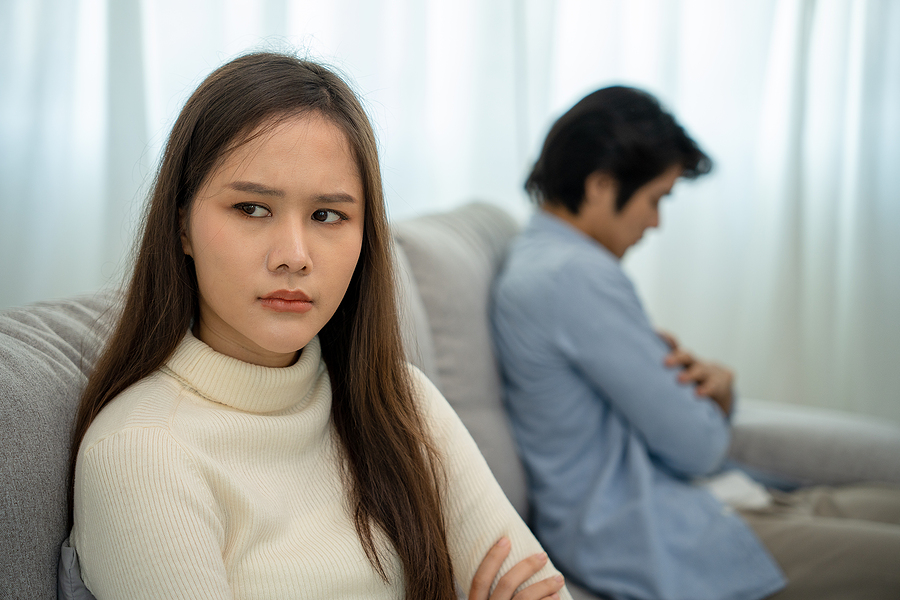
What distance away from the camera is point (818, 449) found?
154 cm

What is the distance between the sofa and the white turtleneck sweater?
4cm

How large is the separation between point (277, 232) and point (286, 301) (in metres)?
0.07

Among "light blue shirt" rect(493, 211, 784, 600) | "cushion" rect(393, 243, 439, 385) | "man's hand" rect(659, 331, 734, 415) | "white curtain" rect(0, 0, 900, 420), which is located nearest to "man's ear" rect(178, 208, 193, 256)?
"cushion" rect(393, 243, 439, 385)

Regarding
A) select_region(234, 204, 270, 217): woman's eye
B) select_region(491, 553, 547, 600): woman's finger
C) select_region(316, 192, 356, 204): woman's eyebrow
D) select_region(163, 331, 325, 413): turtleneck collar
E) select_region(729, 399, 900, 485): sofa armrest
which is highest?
select_region(316, 192, 356, 204): woman's eyebrow

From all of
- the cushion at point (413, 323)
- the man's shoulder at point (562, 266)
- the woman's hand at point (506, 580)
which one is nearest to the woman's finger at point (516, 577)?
the woman's hand at point (506, 580)

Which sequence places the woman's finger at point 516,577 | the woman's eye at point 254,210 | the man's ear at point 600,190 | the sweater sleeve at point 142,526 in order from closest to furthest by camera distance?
the sweater sleeve at point 142,526, the woman's eye at point 254,210, the woman's finger at point 516,577, the man's ear at point 600,190

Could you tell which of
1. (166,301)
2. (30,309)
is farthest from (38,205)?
(166,301)

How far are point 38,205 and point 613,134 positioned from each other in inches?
54.5

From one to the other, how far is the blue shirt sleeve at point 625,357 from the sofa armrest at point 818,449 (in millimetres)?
378

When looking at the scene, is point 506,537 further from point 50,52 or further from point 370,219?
point 50,52

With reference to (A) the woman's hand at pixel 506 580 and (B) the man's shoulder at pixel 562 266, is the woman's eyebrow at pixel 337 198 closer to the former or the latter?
(A) the woman's hand at pixel 506 580

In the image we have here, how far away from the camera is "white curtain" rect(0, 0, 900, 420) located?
7.18 ft

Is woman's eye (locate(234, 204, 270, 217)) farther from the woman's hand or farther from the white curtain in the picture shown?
the white curtain

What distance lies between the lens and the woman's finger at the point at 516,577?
0.80 meters
